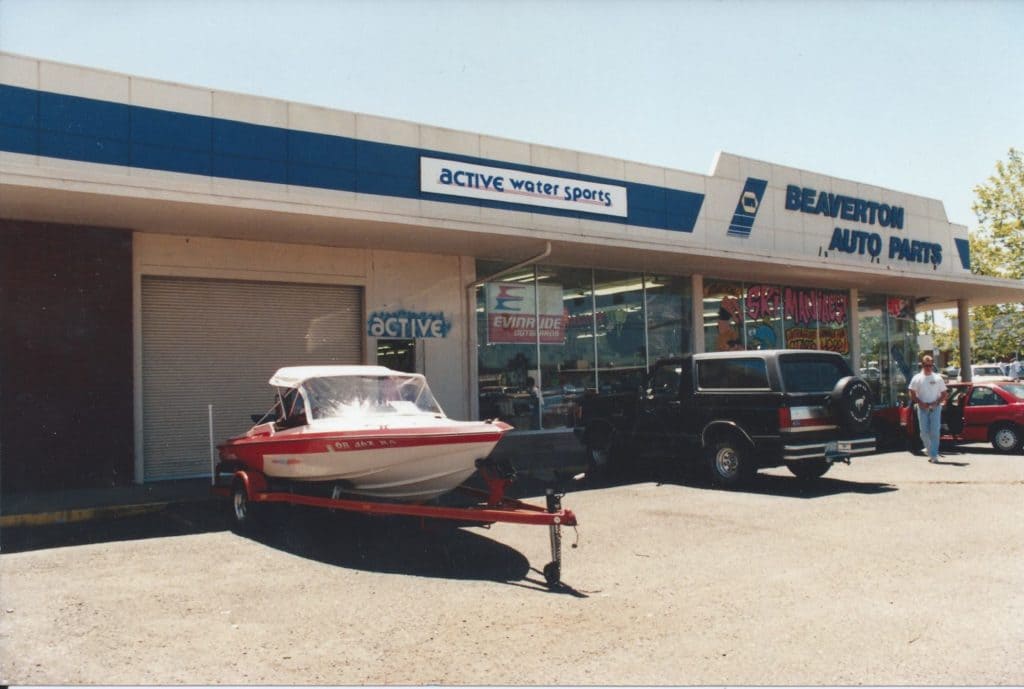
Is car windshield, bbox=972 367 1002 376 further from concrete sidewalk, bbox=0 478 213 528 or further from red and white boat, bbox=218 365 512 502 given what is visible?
concrete sidewalk, bbox=0 478 213 528

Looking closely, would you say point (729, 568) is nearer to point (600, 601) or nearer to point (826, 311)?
point (600, 601)

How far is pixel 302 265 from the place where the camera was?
44.6 feet

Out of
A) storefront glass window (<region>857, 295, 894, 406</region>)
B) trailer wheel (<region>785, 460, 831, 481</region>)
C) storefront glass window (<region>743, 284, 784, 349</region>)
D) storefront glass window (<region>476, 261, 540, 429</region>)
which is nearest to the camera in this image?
trailer wheel (<region>785, 460, 831, 481</region>)

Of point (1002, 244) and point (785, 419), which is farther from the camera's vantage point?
point (1002, 244)

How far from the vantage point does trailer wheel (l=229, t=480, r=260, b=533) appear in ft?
26.8

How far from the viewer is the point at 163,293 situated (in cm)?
1241

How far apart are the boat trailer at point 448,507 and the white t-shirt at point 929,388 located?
8993mm

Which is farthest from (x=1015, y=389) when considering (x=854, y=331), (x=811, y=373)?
(x=854, y=331)

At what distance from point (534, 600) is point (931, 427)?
10.4 meters

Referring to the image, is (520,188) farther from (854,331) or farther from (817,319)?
(854,331)

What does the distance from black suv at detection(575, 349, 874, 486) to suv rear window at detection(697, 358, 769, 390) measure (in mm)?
14

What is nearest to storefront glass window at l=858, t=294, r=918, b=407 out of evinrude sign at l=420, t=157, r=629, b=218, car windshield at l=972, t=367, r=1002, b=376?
evinrude sign at l=420, t=157, r=629, b=218

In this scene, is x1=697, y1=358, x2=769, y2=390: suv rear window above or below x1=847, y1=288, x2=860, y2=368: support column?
below

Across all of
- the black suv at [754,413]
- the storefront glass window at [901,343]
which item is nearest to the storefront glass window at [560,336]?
the black suv at [754,413]
